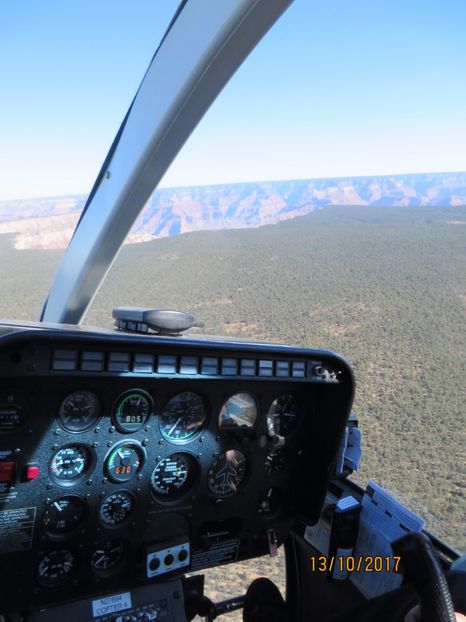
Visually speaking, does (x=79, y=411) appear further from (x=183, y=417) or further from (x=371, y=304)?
(x=371, y=304)

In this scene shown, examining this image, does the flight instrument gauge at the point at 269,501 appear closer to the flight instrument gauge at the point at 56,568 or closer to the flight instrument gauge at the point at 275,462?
the flight instrument gauge at the point at 275,462

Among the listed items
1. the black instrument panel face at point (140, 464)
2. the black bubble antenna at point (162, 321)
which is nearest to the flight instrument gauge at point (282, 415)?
the black instrument panel face at point (140, 464)

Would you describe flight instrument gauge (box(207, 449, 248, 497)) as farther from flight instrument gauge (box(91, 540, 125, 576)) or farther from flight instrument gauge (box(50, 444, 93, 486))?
flight instrument gauge (box(50, 444, 93, 486))

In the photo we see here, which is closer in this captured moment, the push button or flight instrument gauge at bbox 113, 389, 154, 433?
the push button

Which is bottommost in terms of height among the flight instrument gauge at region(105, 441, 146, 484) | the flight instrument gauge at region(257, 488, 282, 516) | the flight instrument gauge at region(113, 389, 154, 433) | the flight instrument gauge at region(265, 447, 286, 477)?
the flight instrument gauge at region(257, 488, 282, 516)

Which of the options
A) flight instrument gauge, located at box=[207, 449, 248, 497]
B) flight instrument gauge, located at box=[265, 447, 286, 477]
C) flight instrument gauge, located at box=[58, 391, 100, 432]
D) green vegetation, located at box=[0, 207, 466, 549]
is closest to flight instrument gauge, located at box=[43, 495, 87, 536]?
flight instrument gauge, located at box=[58, 391, 100, 432]
